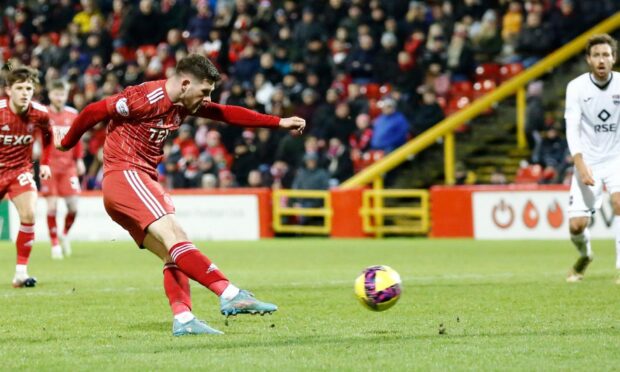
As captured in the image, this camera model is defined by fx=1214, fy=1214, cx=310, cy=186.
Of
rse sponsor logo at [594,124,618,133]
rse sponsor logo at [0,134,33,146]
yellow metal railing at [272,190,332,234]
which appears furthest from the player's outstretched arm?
yellow metal railing at [272,190,332,234]

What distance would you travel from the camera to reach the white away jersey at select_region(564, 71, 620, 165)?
1153cm

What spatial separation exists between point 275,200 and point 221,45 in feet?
15.5

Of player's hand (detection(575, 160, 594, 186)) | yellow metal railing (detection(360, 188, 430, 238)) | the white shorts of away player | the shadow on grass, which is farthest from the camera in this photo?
yellow metal railing (detection(360, 188, 430, 238))

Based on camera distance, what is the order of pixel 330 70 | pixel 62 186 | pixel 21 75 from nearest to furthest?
pixel 21 75, pixel 62 186, pixel 330 70

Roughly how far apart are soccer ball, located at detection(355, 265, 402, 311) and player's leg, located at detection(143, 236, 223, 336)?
1.02 metres

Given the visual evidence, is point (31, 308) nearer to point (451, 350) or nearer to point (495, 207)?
point (451, 350)

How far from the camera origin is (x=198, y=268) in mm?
7945

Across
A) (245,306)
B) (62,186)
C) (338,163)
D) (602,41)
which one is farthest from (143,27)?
(245,306)

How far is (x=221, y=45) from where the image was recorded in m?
26.5

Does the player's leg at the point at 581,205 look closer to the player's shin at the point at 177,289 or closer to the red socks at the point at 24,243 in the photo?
the player's shin at the point at 177,289

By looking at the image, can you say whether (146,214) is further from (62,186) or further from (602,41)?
(62,186)

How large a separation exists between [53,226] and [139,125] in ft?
34.5

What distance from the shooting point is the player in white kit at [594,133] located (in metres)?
11.4

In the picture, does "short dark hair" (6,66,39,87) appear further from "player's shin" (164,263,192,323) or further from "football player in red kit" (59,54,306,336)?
"player's shin" (164,263,192,323)
